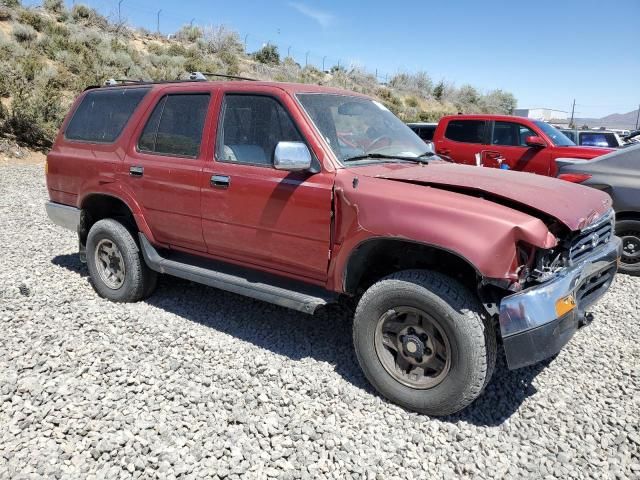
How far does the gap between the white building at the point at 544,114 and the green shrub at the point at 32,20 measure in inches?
1694

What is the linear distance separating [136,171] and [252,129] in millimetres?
1224

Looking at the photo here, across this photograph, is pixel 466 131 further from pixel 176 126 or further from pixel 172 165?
pixel 172 165

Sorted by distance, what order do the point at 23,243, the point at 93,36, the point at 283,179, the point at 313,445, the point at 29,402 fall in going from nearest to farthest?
the point at 313,445, the point at 29,402, the point at 283,179, the point at 23,243, the point at 93,36

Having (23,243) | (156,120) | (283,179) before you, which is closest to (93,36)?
(23,243)

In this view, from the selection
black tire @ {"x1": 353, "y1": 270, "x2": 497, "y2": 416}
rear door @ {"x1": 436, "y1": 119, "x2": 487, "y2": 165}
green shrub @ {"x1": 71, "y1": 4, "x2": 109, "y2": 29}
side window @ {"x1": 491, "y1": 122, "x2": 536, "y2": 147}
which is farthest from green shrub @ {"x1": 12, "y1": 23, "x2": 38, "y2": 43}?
black tire @ {"x1": 353, "y1": 270, "x2": 497, "y2": 416}

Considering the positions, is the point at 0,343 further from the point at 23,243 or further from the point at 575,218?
the point at 575,218

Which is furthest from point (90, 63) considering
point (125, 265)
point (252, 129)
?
point (252, 129)

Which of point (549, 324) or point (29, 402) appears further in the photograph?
point (29, 402)

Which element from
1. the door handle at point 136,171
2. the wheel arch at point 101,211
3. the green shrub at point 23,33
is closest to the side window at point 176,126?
the door handle at point 136,171

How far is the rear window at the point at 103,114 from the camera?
4.45 m

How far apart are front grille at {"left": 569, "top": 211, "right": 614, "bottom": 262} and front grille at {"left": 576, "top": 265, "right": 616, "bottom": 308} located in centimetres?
17

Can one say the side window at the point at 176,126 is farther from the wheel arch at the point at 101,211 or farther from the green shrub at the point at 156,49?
the green shrub at the point at 156,49

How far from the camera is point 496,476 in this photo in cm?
254

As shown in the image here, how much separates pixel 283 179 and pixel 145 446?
1857 mm
